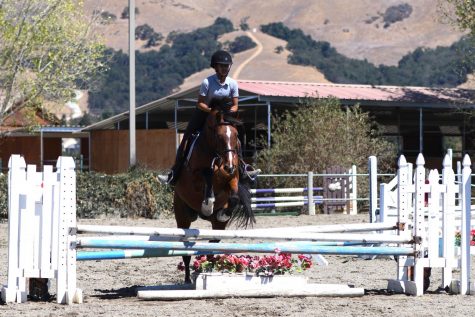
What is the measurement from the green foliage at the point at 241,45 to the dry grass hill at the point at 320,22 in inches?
67.1

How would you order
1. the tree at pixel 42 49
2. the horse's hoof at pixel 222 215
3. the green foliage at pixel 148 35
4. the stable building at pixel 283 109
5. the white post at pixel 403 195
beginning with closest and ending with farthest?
the white post at pixel 403 195, the horse's hoof at pixel 222 215, the tree at pixel 42 49, the stable building at pixel 283 109, the green foliage at pixel 148 35

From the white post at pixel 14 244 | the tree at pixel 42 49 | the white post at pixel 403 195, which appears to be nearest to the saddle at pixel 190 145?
the white post at pixel 14 244

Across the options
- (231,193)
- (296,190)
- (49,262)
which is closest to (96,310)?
(49,262)

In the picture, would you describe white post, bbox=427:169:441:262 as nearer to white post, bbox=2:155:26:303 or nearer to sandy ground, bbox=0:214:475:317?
sandy ground, bbox=0:214:475:317

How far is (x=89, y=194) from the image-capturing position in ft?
76.4

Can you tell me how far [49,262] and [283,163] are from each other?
1895 cm

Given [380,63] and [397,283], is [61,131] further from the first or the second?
[380,63]

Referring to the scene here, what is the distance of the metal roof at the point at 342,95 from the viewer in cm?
3091

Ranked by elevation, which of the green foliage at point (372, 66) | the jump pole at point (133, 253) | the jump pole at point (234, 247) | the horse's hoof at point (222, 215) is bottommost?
the jump pole at point (133, 253)

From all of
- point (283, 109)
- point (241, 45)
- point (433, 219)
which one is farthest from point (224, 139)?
point (241, 45)

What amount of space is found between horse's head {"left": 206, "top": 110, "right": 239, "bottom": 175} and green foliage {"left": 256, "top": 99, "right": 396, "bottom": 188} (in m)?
17.2

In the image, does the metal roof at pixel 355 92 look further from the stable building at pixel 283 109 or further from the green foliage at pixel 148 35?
the green foliage at pixel 148 35

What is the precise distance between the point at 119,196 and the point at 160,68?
112 m

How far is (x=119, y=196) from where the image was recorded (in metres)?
23.3
